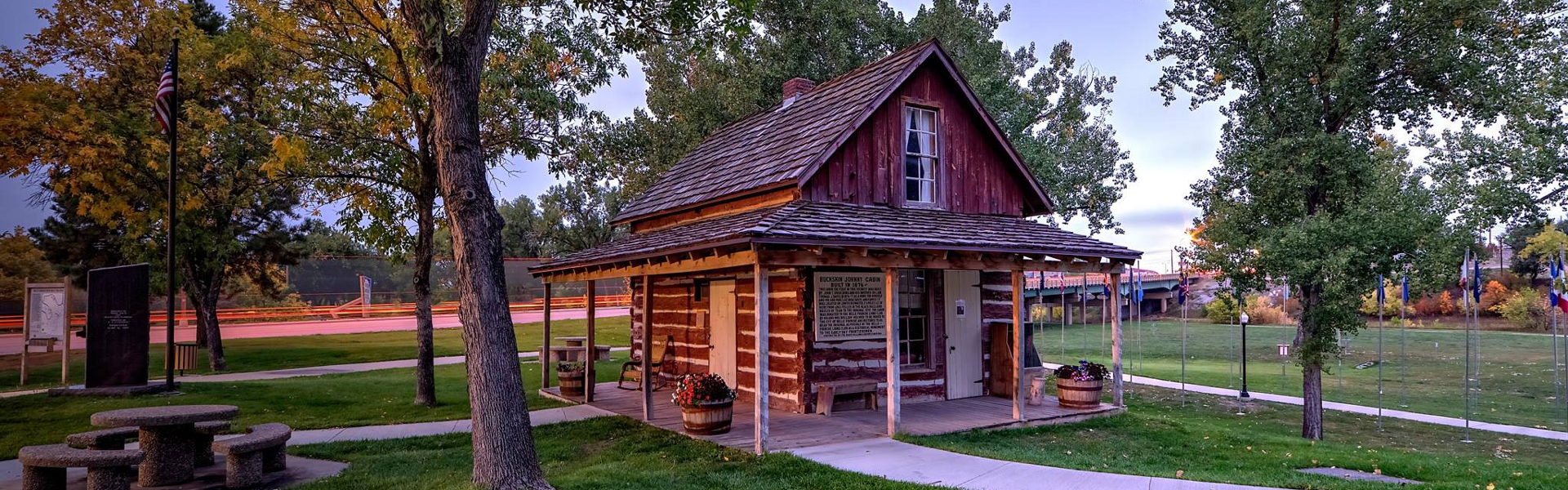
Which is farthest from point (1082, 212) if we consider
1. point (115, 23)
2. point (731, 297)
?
point (115, 23)

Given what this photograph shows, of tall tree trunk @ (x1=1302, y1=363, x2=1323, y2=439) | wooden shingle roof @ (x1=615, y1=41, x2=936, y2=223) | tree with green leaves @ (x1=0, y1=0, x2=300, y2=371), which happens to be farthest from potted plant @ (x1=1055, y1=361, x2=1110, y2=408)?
tree with green leaves @ (x1=0, y1=0, x2=300, y2=371)

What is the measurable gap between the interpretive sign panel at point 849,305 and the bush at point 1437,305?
55.3 metres

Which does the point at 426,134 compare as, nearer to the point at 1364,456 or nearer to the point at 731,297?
the point at 731,297

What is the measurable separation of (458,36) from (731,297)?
23.9 feet

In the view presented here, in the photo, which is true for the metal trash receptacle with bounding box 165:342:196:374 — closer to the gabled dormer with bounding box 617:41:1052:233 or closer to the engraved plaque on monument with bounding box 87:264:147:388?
the engraved plaque on monument with bounding box 87:264:147:388

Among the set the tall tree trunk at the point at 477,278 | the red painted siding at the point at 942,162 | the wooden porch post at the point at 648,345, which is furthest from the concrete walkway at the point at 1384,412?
the tall tree trunk at the point at 477,278

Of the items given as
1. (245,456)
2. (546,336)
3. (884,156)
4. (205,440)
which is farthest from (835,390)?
(205,440)

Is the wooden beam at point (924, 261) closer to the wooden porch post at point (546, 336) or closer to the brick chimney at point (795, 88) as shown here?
the wooden porch post at point (546, 336)

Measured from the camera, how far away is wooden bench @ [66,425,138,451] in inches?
344

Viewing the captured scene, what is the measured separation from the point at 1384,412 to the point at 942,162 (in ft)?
47.7

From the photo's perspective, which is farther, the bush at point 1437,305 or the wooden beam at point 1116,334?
the bush at point 1437,305

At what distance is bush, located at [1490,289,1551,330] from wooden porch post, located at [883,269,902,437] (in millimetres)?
49232

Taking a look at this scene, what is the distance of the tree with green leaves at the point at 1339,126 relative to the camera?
15156mm

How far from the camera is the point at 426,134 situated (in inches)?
571
